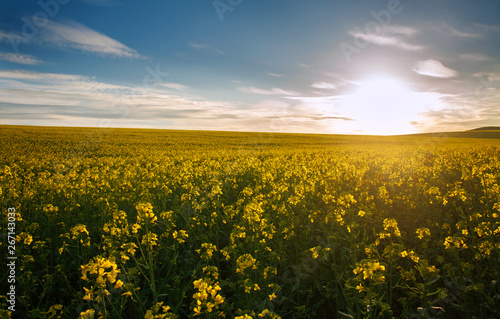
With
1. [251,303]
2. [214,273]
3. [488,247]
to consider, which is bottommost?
[251,303]

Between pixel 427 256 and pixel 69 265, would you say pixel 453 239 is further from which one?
pixel 69 265

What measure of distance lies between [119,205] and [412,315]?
612cm

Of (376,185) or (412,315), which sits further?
(376,185)

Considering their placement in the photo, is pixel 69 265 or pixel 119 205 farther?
pixel 119 205

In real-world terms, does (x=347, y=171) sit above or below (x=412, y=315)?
above

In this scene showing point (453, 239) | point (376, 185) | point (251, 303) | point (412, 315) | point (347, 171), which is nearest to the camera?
point (412, 315)

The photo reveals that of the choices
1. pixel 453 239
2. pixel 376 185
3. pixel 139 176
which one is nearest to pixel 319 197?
pixel 376 185

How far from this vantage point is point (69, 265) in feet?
13.7

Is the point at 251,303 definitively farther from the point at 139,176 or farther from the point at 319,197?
the point at 139,176

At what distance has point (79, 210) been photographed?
6.23 metres

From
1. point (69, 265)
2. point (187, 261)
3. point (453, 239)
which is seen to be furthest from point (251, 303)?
point (69, 265)

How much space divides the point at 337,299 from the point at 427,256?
1772 mm

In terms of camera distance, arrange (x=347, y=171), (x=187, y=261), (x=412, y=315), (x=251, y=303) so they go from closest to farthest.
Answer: (x=412, y=315)
(x=251, y=303)
(x=187, y=261)
(x=347, y=171)

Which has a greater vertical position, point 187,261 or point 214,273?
point 214,273
